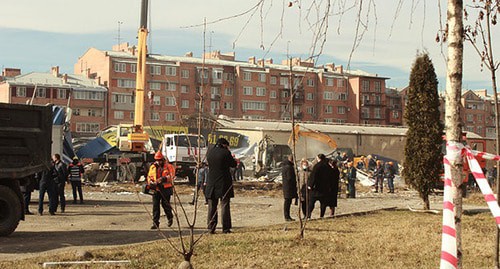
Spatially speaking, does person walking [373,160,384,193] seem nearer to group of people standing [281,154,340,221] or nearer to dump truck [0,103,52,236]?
group of people standing [281,154,340,221]

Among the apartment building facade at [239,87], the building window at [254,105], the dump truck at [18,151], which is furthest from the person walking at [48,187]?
the building window at [254,105]

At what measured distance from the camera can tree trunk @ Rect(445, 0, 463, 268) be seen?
6.73 meters

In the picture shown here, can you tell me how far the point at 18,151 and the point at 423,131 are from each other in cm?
1228

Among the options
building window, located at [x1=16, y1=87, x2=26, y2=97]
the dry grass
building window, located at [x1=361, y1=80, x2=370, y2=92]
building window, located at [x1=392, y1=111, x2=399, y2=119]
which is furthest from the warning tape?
Result: building window, located at [x1=392, y1=111, x2=399, y2=119]

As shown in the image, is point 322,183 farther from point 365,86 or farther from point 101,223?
point 365,86

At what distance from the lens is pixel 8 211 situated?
49.4 feet

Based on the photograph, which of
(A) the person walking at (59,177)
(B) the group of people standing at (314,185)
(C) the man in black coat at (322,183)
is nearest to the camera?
(B) the group of people standing at (314,185)

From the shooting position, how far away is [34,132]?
15664mm

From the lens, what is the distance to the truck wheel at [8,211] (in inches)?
586

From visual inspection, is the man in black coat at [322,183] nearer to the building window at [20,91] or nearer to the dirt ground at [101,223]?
the dirt ground at [101,223]

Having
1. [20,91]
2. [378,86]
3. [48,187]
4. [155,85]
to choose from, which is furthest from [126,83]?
[48,187]

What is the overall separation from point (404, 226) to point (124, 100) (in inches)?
3762

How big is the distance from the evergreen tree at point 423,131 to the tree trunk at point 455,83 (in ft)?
52.1

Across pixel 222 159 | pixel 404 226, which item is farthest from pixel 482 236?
pixel 222 159
